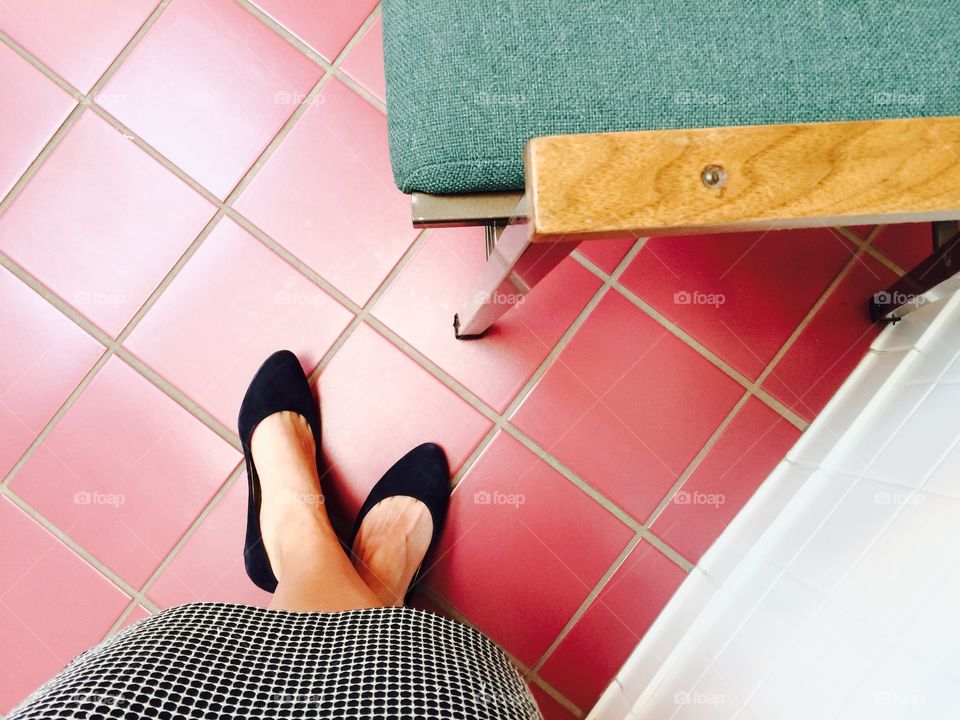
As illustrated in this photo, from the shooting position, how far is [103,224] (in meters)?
1.19

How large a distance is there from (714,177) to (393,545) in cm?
89

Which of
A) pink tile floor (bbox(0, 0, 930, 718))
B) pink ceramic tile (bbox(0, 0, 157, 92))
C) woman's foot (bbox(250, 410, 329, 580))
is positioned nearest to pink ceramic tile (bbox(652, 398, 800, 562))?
pink tile floor (bbox(0, 0, 930, 718))

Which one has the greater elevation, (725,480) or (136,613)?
(725,480)

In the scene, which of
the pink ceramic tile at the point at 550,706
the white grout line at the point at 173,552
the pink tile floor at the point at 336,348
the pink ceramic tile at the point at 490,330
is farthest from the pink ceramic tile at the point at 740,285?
the white grout line at the point at 173,552

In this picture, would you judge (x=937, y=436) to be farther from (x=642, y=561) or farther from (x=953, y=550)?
(x=642, y=561)

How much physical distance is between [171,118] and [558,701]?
4.33 ft

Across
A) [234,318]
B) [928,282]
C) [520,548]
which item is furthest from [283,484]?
[928,282]

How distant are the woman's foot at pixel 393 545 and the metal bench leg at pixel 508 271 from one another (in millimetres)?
350

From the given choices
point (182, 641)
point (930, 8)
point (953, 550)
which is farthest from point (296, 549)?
point (930, 8)

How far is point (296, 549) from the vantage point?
3.46ft

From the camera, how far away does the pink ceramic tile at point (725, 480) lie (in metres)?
1.17

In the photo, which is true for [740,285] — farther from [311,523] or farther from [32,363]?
[32,363]

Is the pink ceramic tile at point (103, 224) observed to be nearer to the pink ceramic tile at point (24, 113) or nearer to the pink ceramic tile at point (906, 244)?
the pink ceramic tile at point (24, 113)

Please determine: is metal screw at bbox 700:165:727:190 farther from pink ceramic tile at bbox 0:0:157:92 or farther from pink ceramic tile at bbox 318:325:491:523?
pink ceramic tile at bbox 0:0:157:92
